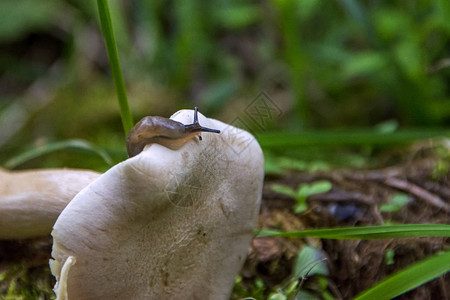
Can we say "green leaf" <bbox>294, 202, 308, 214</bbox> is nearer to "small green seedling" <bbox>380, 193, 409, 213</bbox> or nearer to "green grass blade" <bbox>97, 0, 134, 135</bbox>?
"small green seedling" <bbox>380, 193, 409, 213</bbox>

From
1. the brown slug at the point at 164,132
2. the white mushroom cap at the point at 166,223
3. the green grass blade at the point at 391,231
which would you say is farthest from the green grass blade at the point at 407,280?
the brown slug at the point at 164,132

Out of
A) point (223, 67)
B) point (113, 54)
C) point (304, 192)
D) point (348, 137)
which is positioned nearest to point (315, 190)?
point (304, 192)

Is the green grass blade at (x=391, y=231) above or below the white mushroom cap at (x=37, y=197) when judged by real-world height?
below

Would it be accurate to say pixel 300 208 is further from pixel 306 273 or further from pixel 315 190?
pixel 306 273

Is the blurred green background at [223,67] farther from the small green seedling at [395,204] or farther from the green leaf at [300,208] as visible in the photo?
the small green seedling at [395,204]

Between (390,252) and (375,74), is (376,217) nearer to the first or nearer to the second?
(390,252)

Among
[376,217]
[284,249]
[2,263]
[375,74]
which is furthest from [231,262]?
[375,74]

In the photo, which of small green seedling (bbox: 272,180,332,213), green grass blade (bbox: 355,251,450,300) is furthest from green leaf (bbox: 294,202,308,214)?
green grass blade (bbox: 355,251,450,300)
